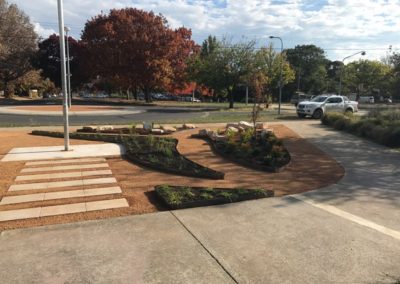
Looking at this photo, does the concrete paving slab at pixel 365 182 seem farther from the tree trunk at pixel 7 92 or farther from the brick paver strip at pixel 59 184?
the tree trunk at pixel 7 92

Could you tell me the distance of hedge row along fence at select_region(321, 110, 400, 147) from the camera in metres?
14.8

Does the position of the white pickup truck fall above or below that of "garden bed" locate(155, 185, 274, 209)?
above

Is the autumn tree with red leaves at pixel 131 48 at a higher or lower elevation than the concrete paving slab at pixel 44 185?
higher

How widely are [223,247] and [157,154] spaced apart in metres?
5.94

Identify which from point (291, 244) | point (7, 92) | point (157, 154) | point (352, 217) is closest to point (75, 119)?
point (157, 154)

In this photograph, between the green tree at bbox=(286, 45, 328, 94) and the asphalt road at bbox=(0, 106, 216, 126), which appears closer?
the asphalt road at bbox=(0, 106, 216, 126)

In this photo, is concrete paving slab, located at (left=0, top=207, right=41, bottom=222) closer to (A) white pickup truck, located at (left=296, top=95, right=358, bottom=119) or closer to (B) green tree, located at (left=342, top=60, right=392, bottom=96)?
(A) white pickup truck, located at (left=296, top=95, right=358, bottom=119)

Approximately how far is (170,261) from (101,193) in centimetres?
310

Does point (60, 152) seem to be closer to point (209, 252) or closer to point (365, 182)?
point (209, 252)

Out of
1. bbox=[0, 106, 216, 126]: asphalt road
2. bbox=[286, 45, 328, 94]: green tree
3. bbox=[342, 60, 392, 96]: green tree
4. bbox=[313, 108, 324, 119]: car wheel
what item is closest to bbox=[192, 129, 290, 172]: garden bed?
bbox=[0, 106, 216, 126]: asphalt road

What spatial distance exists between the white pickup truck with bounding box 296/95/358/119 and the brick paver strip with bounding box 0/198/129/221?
23189mm

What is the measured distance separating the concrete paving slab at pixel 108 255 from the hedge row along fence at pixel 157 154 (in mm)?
3122

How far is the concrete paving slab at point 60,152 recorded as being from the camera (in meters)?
10.2

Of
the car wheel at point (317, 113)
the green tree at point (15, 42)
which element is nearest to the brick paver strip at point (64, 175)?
the car wheel at point (317, 113)
